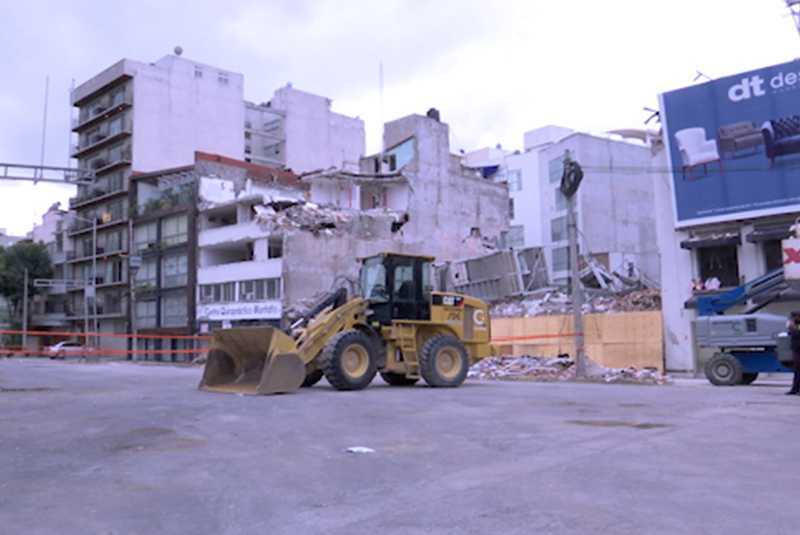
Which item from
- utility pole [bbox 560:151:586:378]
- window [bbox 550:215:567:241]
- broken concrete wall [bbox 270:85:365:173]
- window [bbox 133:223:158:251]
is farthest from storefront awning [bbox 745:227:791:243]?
broken concrete wall [bbox 270:85:365:173]

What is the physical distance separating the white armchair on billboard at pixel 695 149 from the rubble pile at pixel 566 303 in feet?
18.1

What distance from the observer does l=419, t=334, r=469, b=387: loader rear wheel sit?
55.4ft

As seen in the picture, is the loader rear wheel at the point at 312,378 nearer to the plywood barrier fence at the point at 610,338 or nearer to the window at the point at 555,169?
the plywood barrier fence at the point at 610,338

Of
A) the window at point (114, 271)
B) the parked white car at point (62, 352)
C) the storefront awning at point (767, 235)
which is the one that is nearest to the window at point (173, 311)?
the parked white car at point (62, 352)

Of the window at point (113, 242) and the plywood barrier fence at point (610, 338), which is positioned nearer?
the plywood barrier fence at point (610, 338)

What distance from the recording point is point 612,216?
5278 cm

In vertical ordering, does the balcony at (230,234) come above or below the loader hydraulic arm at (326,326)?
above

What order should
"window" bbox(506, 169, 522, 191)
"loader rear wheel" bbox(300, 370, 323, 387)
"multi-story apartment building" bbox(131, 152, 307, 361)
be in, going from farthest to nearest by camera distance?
"window" bbox(506, 169, 522, 191) → "multi-story apartment building" bbox(131, 152, 307, 361) → "loader rear wheel" bbox(300, 370, 323, 387)

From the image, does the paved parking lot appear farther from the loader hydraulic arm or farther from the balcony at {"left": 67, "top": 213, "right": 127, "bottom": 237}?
the balcony at {"left": 67, "top": 213, "right": 127, "bottom": 237}

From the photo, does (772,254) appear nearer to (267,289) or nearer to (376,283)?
(376,283)

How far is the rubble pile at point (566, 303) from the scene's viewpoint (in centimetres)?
3034

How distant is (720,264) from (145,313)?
1759 inches

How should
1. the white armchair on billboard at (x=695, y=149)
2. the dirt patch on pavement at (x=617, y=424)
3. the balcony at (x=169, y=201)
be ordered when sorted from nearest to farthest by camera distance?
the dirt patch on pavement at (x=617, y=424), the white armchair on billboard at (x=695, y=149), the balcony at (x=169, y=201)

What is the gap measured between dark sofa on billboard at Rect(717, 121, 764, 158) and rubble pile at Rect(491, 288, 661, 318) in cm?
678
